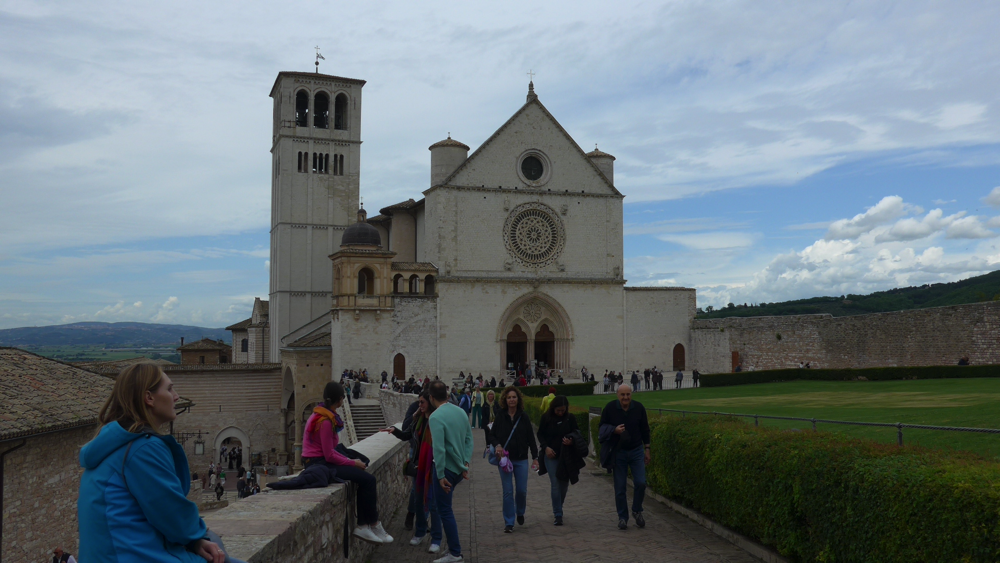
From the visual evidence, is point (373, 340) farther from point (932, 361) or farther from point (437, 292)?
point (932, 361)

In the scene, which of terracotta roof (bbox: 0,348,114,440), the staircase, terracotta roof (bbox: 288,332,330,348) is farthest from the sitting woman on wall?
terracotta roof (bbox: 288,332,330,348)

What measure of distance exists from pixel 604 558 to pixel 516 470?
5.68ft

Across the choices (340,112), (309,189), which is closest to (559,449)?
(309,189)

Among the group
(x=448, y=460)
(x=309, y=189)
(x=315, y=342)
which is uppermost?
(x=309, y=189)

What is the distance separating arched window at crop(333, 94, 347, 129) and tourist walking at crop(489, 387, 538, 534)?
Result: 4233 cm

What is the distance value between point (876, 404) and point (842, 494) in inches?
582

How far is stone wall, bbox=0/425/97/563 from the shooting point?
13.7m

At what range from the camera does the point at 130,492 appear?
118 inches

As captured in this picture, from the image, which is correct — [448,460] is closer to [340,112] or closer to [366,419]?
[366,419]

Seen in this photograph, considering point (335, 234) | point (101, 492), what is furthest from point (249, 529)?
point (335, 234)

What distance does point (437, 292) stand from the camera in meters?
38.5

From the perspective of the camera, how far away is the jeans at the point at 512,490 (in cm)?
881

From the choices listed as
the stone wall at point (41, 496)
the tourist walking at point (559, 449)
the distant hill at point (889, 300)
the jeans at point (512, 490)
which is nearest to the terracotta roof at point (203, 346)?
the stone wall at point (41, 496)

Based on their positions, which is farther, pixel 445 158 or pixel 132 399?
pixel 445 158
